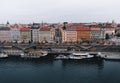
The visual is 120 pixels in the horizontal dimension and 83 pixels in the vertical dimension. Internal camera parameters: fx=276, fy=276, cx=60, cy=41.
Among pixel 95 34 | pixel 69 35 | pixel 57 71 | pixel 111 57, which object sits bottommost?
pixel 57 71

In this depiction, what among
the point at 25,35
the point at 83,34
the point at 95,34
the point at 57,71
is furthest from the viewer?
the point at 25,35

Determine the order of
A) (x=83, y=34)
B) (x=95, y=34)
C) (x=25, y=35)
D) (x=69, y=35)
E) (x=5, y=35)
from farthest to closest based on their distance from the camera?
(x=5, y=35), (x=25, y=35), (x=95, y=34), (x=83, y=34), (x=69, y=35)

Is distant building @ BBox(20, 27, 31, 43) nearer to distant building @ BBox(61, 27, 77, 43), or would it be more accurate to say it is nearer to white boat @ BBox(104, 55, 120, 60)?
distant building @ BBox(61, 27, 77, 43)

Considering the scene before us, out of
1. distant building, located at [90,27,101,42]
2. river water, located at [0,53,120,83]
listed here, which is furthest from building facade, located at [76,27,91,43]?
river water, located at [0,53,120,83]

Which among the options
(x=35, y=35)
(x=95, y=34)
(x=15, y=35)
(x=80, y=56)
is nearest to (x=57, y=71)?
(x=80, y=56)

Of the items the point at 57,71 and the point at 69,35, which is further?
the point at 69,35

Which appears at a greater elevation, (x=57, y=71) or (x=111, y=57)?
(x=111, y=57)

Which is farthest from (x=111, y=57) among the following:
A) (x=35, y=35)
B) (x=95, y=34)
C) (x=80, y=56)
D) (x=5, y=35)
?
(x=5, y=35)

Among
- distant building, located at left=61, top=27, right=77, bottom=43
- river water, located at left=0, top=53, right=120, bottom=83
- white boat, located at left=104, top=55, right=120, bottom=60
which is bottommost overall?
river water, located at left=0, top=53, right=120, bottom=83

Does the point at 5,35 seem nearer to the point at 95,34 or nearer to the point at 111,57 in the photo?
the point at 95,34

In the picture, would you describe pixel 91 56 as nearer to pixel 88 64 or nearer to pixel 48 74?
pixel 88 64
